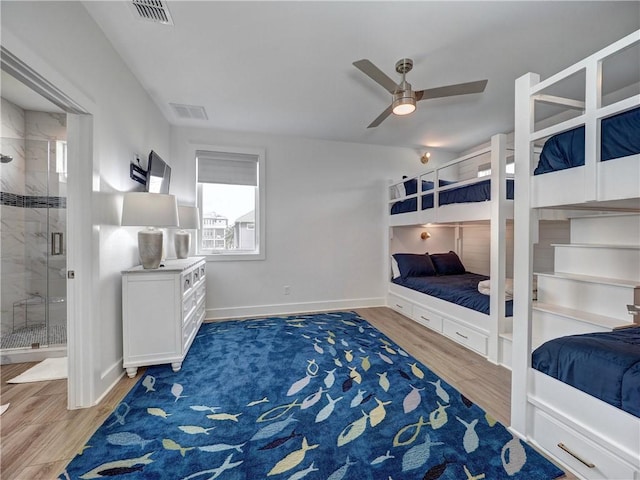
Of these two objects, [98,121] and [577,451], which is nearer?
[577,451]

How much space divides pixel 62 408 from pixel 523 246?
121 inches

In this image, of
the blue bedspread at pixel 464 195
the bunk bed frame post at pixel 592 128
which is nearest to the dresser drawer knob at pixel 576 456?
the bunk bed frame post at pixel 592 128

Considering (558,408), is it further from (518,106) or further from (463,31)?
(463,31)

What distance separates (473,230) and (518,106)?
10.4 ft

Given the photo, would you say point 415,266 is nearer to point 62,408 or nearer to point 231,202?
point 231,202

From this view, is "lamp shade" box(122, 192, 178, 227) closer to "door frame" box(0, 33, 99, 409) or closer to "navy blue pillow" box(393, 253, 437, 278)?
"door frame" box(0, 33, 99, 409)

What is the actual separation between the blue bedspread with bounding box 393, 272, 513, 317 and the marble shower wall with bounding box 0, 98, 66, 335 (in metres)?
3.99

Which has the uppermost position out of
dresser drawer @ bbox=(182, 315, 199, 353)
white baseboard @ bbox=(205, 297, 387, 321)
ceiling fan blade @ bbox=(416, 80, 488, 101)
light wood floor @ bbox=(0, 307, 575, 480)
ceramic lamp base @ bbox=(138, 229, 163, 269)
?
ceiling fan blade @ bbox=(416, 80, 488, 101)

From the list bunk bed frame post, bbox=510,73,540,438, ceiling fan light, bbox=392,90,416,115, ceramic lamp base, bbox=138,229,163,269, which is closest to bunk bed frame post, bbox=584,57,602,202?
bunk bed frame post, bbox=510,73,540,438

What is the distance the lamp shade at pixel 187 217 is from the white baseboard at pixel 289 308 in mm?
1214

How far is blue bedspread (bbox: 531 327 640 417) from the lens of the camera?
112cm

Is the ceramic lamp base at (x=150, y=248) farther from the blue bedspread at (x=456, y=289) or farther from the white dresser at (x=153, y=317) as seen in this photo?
the blue bedspread at (x=456, y=289)

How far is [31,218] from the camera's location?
2.70m

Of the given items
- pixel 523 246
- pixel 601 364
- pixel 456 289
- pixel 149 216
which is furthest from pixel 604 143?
pixel 149 216
